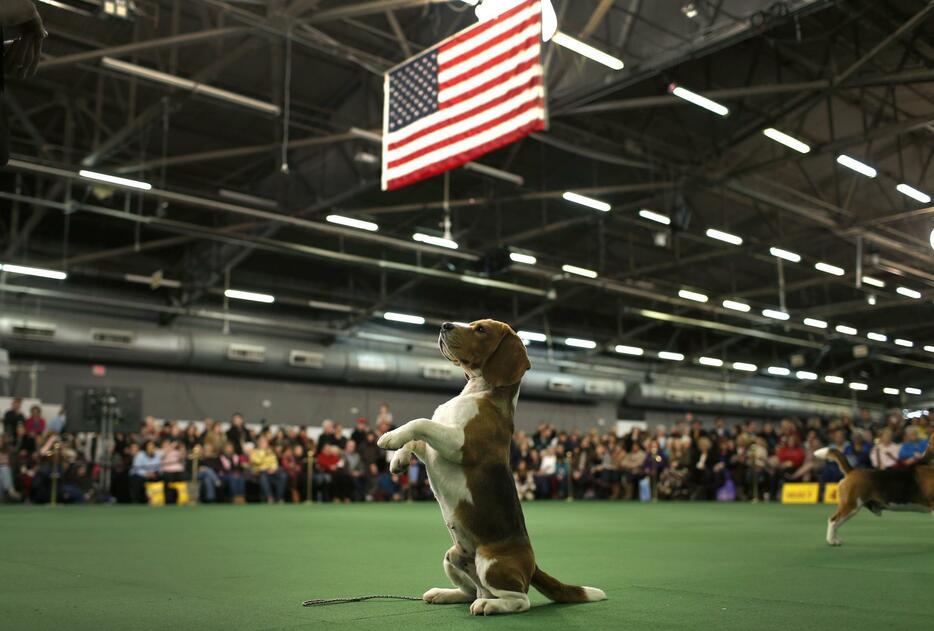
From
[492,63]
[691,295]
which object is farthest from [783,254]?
[492,63]

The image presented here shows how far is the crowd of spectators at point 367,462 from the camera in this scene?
1703cm

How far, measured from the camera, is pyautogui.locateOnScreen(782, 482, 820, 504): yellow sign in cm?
1838

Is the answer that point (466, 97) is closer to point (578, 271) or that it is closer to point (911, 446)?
point (911, 446)

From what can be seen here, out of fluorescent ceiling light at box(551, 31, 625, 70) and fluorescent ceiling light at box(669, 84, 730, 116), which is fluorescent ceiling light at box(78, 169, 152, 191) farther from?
fluorescent ceiling light at box(669, 84, 730, 116)

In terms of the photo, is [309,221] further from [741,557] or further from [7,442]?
[741,557]

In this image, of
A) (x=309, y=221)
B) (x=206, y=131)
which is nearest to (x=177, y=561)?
(x=309, y=221)

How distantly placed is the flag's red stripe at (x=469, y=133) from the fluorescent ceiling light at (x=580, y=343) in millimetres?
21179

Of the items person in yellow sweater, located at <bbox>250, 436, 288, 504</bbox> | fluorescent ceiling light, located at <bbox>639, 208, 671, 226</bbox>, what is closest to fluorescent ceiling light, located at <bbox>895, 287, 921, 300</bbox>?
fluorescent ceiling light, located at <bbox>639, 208, 671, 226</bbox>

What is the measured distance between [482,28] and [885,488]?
565cm

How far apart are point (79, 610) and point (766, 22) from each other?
10.4 metres

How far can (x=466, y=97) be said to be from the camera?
28.3 feet

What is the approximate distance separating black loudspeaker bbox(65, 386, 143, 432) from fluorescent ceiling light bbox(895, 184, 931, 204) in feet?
55.3

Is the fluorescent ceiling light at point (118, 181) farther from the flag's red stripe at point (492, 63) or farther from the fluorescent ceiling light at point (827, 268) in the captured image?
the fluorescent ceiling light at point (827, 268)

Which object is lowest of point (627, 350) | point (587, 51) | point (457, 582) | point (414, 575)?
point (414, 575)
